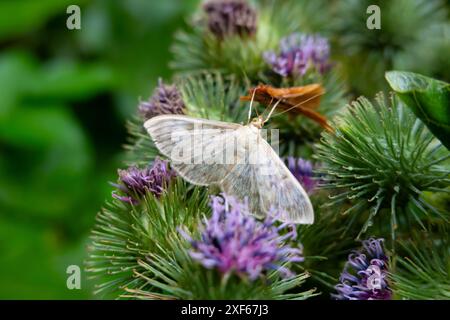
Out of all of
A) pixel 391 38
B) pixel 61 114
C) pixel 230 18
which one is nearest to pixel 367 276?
pixel 230 18

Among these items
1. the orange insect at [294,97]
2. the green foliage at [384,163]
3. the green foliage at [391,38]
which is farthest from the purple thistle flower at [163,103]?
the green foliage at [391,38]

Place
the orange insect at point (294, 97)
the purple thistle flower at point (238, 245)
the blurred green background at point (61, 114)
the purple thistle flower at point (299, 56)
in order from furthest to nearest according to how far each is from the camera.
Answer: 1. the blurred green background at point (61, 114)
2. the purple thistle flower at point (299, 56)
3. the orange insect at point (294, 97)
4. the purple thistle flower at point (238, 245)

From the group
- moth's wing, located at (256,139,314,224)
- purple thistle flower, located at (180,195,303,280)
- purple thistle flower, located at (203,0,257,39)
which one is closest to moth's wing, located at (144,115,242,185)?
moth's wing, located at (256,139,314,224)

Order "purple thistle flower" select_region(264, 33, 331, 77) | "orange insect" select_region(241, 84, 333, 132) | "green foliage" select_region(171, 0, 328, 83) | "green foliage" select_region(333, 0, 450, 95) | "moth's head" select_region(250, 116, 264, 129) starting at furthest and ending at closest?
"green foliage" select_region(333, 0, 450, 95) < "green foliage" select_region(171, 0, 328, 83) < "purple thistle flower" select_region(264, 33, 331, 77) < "orange insect" select_region(241, 84, 333, 132) < "moth's head" select_region(250, 116, 264, 129)

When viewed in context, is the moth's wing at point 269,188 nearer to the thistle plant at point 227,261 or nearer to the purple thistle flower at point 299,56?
the thistle plant at point 227,261

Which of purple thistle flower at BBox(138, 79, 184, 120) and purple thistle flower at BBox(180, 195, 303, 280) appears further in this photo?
purple thistle flower at BBox(138, 79, 184, 120)

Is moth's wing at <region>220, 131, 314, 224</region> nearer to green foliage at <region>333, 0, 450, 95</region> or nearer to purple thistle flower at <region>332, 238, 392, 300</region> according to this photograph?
purple thistle flower at <region>332, 238, 392, 300</region>
